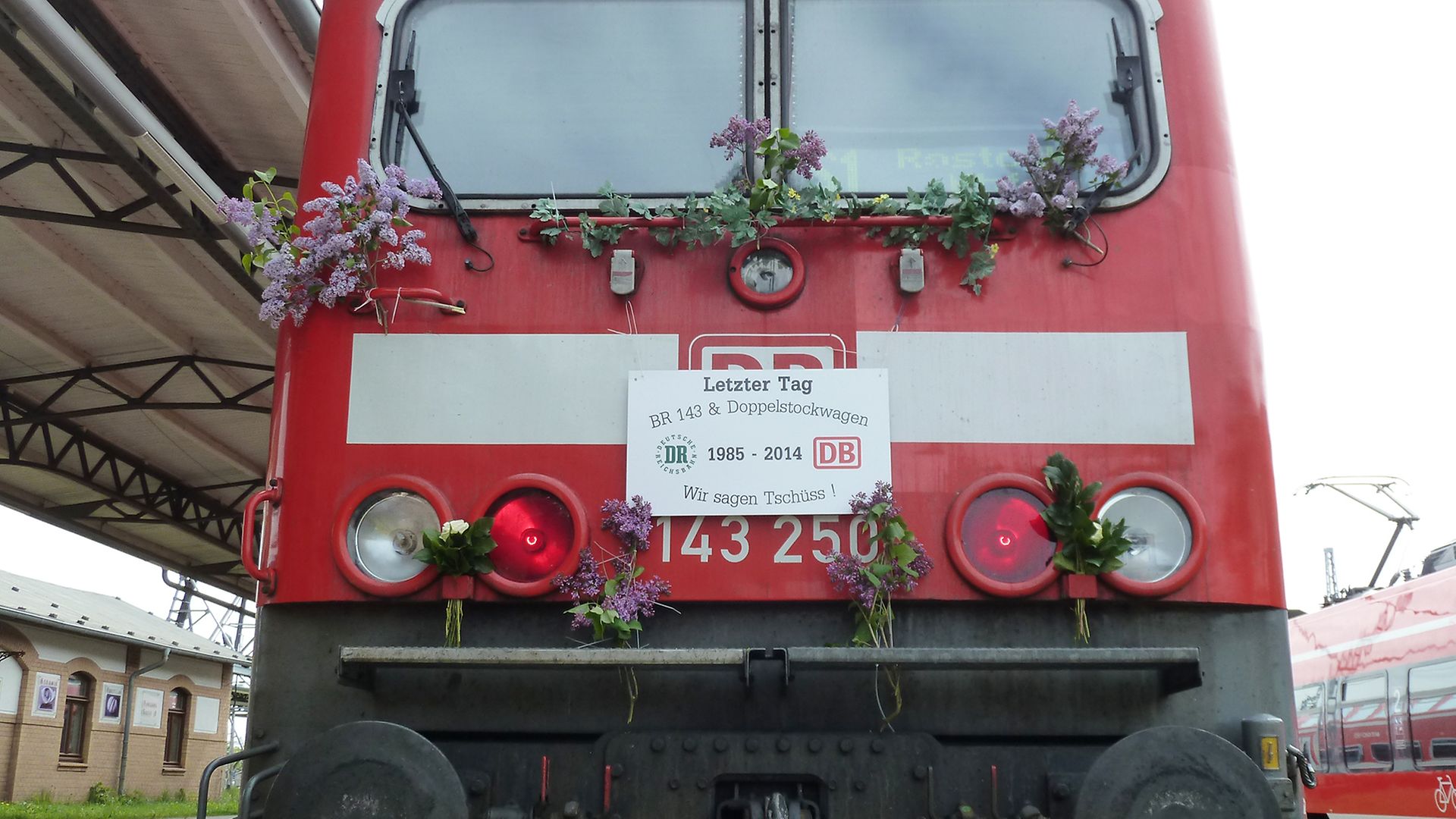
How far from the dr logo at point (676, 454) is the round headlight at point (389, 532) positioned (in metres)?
0.54

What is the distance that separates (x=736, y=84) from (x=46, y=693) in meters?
22.6

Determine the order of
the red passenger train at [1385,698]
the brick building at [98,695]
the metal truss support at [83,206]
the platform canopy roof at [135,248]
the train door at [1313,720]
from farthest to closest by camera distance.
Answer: the brick building at [98,695] → the train door at [1313,720] → the red passenger train at [1385,698] → the metal truss support at [83,206] → the platform canopy roof at [135,248]

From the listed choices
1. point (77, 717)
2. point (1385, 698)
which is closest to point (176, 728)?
point (77, 717)

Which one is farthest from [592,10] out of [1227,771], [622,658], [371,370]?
[1227,771]

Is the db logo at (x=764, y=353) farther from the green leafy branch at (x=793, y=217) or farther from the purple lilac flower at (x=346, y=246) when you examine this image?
Answer: the purple lilac flower at (x=346, y=246)

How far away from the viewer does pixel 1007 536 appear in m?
2.99

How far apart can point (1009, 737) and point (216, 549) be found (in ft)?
60.8

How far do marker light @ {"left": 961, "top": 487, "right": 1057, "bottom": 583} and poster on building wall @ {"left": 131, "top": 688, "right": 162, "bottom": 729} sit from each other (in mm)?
25675

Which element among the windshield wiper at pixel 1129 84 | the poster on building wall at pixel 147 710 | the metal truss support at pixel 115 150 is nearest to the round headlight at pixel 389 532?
the windshield wiper at pixel 1129 84

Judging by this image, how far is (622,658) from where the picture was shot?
8.79 feet

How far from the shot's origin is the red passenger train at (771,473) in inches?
112

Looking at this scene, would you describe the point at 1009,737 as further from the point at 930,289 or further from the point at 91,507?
the point at 91,507

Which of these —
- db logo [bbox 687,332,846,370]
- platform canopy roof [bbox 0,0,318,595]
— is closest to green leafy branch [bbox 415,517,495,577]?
db logo [bbox 687,332,846,370]

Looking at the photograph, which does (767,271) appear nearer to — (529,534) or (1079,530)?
(529,534)
